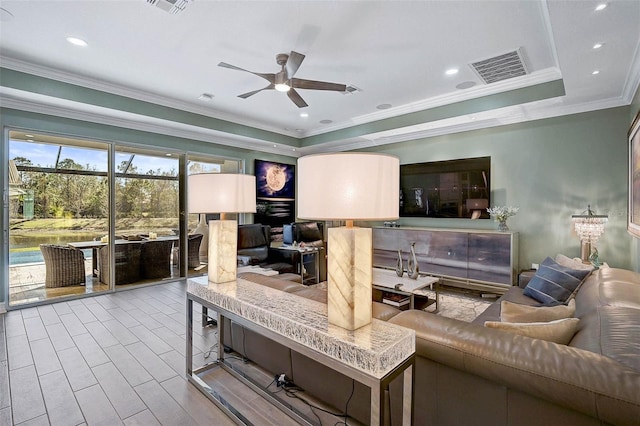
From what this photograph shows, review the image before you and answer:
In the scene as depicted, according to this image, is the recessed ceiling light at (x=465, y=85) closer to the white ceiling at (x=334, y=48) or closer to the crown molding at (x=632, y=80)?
the white ceiling at (x=334, y=48)

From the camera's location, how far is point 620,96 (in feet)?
11.6

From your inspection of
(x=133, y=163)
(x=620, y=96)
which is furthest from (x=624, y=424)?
(x=133, y=163)

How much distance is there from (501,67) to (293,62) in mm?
2430

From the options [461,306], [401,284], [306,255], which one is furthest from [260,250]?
[461,306]

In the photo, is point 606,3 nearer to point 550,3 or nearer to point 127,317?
point 550,3

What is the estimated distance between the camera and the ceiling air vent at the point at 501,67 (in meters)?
3.17

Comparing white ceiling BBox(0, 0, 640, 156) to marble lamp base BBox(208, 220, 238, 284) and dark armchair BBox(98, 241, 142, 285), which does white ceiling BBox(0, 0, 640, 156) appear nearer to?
marble lamp base BBox(208, 220, 238, 284)

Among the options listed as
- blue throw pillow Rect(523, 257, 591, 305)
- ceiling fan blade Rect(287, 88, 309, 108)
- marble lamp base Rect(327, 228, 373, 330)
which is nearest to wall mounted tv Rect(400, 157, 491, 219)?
blue throw pillow Rect(523, 257, 591, 305)

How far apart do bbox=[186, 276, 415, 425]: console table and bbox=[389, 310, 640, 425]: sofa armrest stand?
0.50ft

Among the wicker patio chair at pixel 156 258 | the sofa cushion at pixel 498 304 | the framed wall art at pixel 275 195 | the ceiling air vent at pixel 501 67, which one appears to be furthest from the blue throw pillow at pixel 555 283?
the wicker patio chair at pixel 156 258

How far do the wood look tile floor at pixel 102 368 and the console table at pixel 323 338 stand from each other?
0.96 ft

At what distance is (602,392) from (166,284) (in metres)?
5.28

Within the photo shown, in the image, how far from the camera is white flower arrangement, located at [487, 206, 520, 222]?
438 centimetres

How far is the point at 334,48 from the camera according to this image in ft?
9.96
